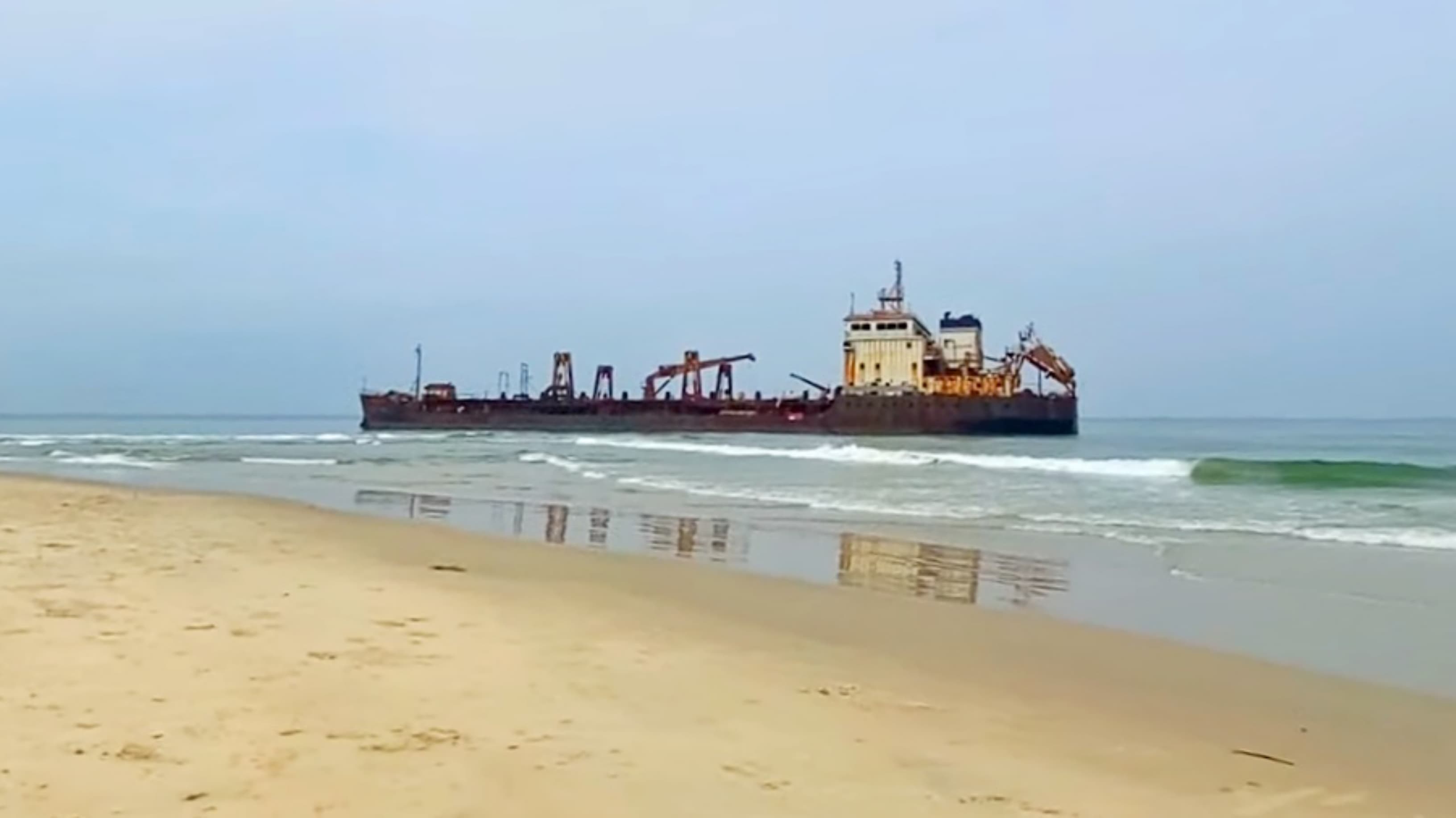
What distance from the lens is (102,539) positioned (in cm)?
909

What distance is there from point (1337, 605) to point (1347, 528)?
6.20m

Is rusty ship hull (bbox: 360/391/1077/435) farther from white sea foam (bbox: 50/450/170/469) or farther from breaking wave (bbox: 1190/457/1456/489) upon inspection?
white sea foam (bbox: 50/450/170/469)

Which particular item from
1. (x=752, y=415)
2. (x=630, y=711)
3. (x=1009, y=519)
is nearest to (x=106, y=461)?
(x=1009, y=519)

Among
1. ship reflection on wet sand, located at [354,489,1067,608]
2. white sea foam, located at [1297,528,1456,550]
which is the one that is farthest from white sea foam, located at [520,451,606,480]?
white sea foam, located at [1297,528,1456,550]

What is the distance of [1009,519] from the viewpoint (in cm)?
1427

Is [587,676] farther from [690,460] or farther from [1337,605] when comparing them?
[690,460]

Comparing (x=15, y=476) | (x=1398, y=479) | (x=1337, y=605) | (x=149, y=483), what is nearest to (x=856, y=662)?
(x=1337, y=605)

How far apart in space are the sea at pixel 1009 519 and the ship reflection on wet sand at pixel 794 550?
5cm

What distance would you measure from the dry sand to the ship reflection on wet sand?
123 cm

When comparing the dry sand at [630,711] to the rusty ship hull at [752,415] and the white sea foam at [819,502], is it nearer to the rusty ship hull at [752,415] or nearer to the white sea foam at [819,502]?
the white sea foam at [819,502]

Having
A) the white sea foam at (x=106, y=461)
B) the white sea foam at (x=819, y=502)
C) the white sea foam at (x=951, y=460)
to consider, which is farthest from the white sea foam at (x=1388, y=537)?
the white sea foam at (x=106, y=461)

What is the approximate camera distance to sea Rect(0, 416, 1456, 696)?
7.56 metres

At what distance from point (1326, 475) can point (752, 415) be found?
33.8 metres

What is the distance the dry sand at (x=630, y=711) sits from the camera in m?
3.28
